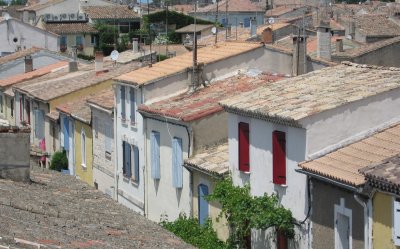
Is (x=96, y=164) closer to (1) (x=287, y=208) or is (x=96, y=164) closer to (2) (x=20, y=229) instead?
(1) (x=287, y=208)

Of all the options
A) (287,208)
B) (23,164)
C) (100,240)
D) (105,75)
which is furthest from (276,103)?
(105,75)

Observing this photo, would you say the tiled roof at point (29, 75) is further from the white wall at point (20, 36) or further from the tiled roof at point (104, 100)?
the white wall at point (20, 36)

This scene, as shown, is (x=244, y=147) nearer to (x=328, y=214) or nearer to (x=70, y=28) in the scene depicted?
(x=328, y=214)

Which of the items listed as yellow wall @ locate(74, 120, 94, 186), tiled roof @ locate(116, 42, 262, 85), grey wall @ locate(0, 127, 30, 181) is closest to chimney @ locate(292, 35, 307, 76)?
tiled roof @ locate(116, 42, 262, 85)

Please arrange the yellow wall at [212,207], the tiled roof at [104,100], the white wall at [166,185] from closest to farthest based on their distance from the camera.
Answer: the yellow wall at [212,207]
the white wall at [166,185]
the tiled roof at [104,100]

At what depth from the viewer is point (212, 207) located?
25312mm

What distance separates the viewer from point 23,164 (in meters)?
17.3

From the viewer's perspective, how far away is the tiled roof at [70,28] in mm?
94562

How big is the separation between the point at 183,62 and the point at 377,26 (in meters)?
39.4

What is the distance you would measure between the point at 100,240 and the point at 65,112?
89.7 feet

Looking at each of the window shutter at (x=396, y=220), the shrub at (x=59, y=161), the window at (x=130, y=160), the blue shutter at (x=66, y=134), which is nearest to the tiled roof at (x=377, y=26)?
the blue shutter at (x=66, y=134)

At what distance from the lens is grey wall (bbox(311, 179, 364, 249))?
18.3 meters

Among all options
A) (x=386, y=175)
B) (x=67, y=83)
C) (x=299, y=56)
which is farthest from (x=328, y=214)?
(x=67, y=83)

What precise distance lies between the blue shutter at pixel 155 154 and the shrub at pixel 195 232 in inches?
104
